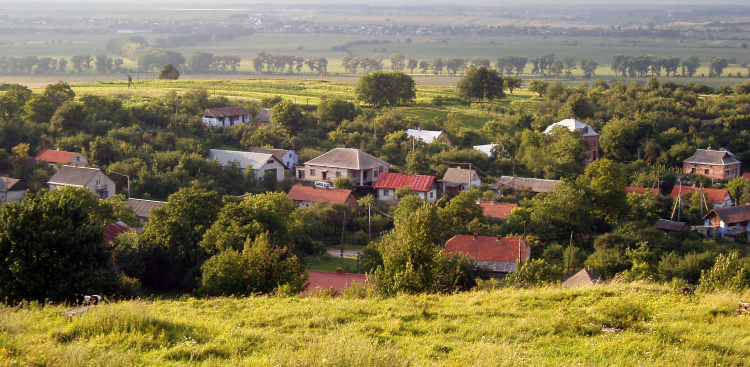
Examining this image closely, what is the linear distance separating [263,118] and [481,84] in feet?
53.0

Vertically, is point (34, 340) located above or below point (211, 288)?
above

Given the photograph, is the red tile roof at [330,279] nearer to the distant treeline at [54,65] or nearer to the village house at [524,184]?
the village house at [524,184]

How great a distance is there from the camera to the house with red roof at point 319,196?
2655 cm

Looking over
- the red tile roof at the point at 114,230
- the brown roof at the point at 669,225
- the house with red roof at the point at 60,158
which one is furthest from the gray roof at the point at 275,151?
the brown roof at the point at 669,225

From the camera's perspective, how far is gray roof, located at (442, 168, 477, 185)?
29.5m

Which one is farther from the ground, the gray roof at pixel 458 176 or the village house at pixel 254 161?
the village house at pixel 254 161

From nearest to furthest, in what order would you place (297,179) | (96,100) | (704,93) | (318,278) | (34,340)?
(34,340), (318,278), (297,179), (96,100), (704,93)

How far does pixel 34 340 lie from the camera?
Answer: 6.69m

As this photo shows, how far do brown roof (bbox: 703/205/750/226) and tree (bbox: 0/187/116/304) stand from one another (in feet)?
73.4

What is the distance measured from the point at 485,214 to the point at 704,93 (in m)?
37.7

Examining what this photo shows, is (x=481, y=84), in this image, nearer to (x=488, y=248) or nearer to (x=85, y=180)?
(x=85, y=180)

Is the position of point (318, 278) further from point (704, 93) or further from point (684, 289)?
point (704, 93)

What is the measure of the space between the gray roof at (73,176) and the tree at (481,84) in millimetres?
28335

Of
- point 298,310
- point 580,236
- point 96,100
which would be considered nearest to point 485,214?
point 580,236
